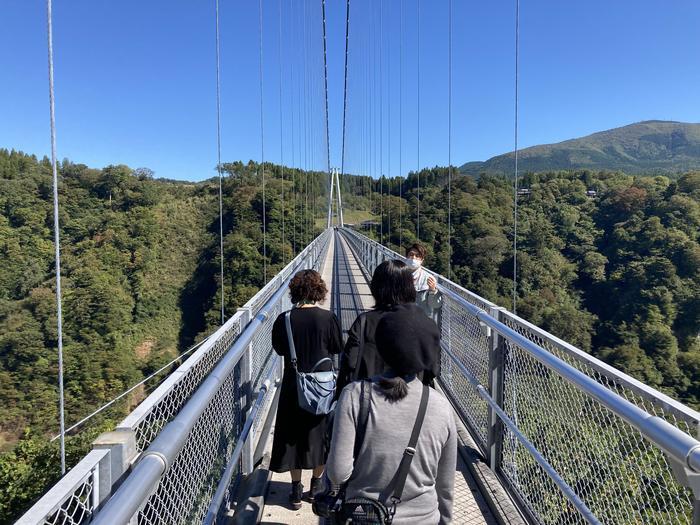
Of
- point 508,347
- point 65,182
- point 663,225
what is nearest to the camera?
point 508,347

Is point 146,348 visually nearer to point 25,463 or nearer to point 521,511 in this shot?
point 25,463

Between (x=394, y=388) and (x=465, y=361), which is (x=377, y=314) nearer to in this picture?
(x=394, y=388)

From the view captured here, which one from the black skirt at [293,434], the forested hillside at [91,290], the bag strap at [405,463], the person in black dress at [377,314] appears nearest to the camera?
the bag strap at [405,463]

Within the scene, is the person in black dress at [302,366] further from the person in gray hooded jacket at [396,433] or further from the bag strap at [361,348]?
the person in gray hooded jacket at [396,433]

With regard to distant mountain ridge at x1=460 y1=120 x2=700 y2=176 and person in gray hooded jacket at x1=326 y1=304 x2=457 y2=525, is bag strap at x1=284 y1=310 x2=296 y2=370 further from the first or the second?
distant mountain ridge at x1=460 y1=120 x2=700 y2=176

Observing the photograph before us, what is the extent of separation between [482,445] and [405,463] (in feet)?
6.61

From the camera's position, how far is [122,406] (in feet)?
77.5

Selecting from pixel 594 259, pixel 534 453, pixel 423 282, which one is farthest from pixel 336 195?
pixel 534 453

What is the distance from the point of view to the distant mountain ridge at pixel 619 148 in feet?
338

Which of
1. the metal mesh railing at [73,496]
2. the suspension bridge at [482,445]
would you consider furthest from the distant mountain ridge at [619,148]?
the metal mesh railing at [73,496]

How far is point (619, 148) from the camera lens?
12312cm

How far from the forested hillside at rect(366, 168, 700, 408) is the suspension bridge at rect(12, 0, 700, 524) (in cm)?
1454

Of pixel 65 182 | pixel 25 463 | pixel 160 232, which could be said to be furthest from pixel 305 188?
pixel 25 463

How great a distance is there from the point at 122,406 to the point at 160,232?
34.3 feet
